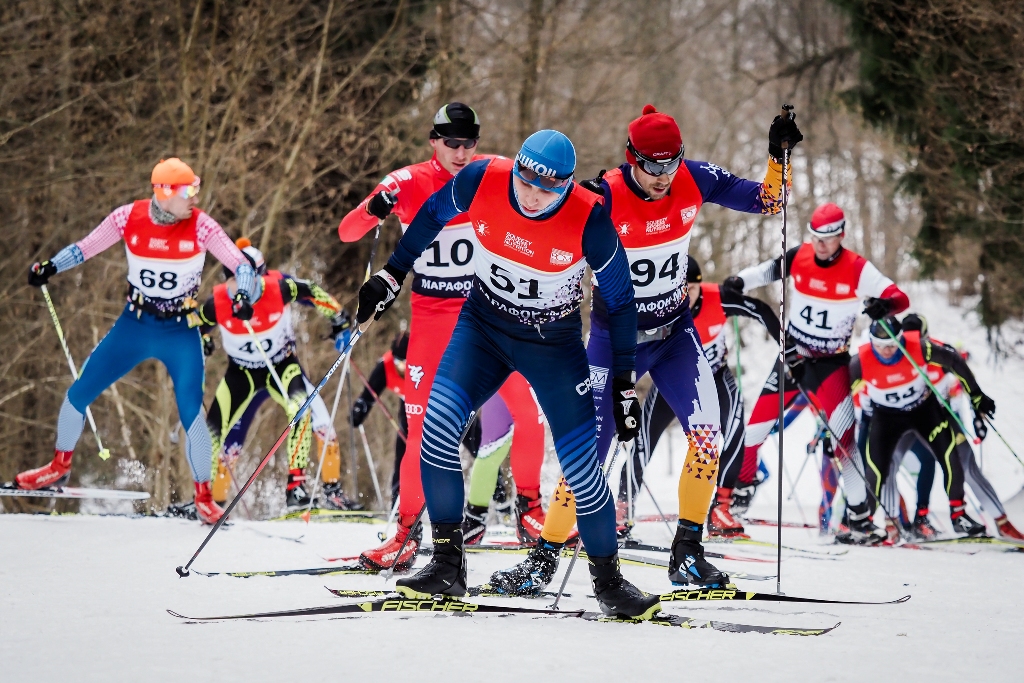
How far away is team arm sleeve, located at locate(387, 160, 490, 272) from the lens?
4133 millimetres

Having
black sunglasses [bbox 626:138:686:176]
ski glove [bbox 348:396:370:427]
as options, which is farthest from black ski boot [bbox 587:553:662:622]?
ski glove [bbox 348:396:370:427]

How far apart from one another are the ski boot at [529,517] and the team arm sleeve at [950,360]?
3.81 m

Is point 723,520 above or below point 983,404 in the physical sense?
below

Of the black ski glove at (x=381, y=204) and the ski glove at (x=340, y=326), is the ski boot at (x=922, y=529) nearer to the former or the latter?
the ski glove at (x=340, y=326)

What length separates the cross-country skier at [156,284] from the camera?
6.76 meters

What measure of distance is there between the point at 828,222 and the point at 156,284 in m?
4.80

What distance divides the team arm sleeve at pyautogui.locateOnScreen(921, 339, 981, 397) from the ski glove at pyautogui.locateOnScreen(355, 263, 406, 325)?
5279 millimetres

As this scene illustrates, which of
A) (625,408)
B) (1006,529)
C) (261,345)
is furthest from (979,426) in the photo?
(261,345)

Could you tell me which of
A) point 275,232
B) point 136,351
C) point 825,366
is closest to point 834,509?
point 825,366

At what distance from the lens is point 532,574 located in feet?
14.7

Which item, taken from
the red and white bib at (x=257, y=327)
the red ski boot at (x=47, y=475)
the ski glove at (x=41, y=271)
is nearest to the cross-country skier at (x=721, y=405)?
the red and white bib at (x=257, y=327)

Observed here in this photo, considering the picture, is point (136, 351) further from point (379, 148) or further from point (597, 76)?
point (597, 76)

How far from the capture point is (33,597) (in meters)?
4.32

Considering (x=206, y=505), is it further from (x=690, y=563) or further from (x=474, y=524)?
(x=690, y=563)
